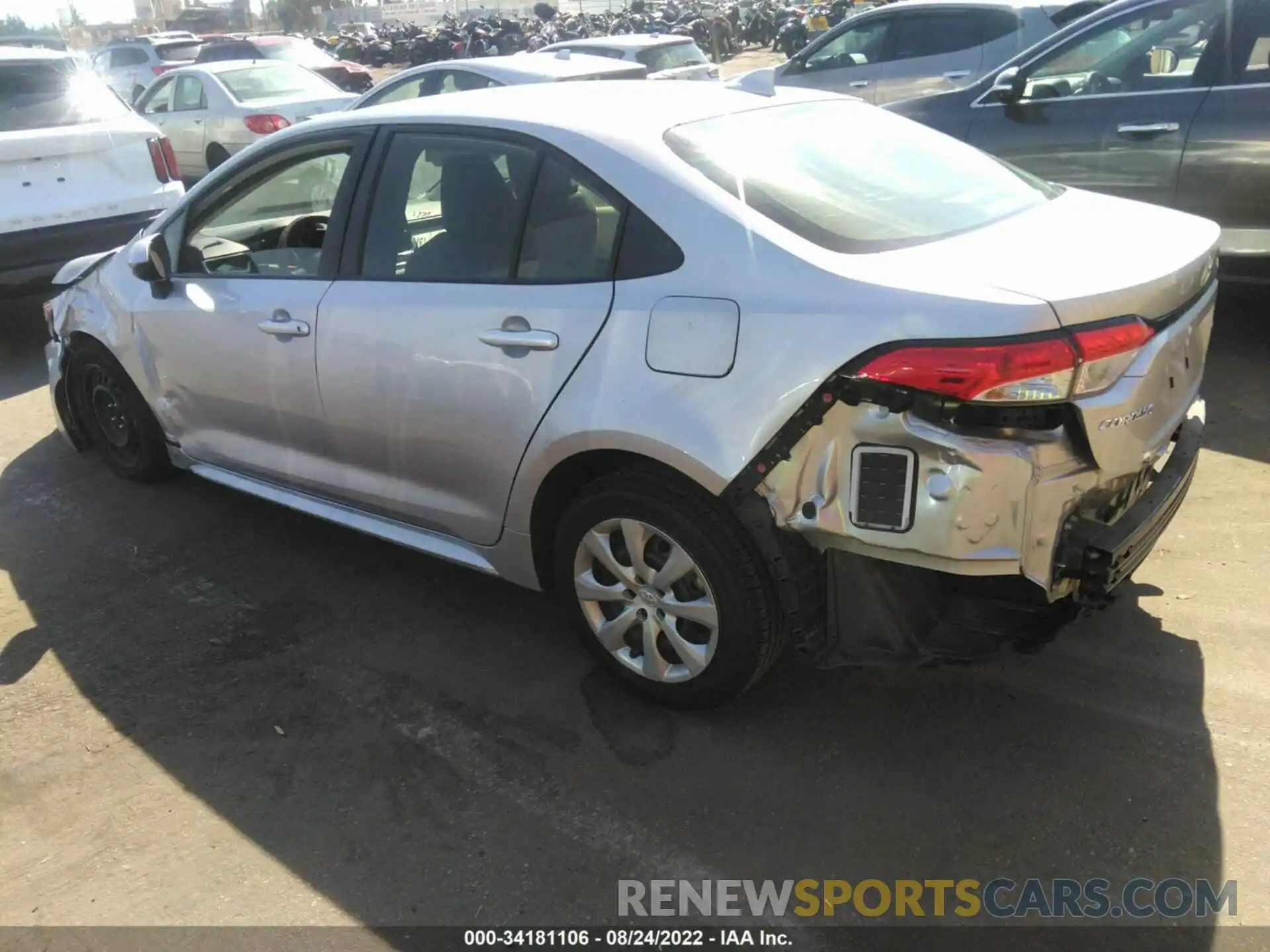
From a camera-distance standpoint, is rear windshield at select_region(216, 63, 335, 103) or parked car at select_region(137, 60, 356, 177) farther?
rear windshield at select_region(216, 63, 335, 103)

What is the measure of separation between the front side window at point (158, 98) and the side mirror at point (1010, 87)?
10216 mm

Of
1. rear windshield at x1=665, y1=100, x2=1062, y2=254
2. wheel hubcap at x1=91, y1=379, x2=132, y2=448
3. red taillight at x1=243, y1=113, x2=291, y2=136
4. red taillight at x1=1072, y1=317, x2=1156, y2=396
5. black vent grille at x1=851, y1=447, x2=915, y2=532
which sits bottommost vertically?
wheel hubcap at x1=91, y1=379, x2=132, y2=448

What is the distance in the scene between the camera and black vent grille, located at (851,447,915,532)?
246cm

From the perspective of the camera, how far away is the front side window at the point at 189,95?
12.3m

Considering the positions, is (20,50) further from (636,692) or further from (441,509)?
(636,692)

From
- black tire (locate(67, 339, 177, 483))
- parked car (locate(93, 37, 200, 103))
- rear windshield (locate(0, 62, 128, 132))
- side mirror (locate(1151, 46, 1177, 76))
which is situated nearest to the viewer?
black tire (locate(67, 339, 177, 483))

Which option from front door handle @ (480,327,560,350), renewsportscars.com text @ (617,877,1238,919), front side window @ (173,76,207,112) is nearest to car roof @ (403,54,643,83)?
front side window @ (173,76,207,112)

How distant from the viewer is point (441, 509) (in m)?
3.47

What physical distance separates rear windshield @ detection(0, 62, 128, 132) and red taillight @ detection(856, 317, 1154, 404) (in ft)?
21.7

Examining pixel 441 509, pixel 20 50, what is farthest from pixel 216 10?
pixel 441 509

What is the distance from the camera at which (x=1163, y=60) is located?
579 cm

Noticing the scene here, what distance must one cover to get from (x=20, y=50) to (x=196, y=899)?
687 cm

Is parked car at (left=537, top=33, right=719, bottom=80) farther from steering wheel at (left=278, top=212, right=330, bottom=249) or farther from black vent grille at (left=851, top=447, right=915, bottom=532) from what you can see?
black vent grille at (left=851, top=447, right=915, bottom=532)

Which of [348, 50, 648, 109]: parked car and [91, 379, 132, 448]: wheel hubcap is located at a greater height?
[348, 50, 648, 109]: parked car
